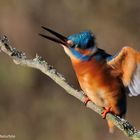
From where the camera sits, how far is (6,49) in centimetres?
214

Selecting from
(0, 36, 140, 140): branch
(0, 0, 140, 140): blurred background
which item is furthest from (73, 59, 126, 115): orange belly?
(0, 0, 140, 140): blurred background

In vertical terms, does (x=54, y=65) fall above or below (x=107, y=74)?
above

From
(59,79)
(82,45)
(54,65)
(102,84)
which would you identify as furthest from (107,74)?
(54,65)

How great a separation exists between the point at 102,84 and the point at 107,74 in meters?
0.05

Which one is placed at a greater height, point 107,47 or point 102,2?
point 102,2

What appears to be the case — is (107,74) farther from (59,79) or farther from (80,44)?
(59,79)

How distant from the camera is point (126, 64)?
2.90m

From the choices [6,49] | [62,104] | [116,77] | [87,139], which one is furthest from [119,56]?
[62,104]

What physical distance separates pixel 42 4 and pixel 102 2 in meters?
0.65

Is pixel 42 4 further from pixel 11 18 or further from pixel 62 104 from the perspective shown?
pixel 62 104

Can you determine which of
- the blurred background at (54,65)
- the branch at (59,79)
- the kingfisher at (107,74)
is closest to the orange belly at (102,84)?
the kingfisher at (107,74)

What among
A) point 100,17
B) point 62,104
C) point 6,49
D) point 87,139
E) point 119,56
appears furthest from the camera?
point 100,17

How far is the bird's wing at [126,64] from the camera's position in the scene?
9.46 feet

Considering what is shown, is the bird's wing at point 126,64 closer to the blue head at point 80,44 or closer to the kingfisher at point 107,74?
the kingfisher at point 107,74
